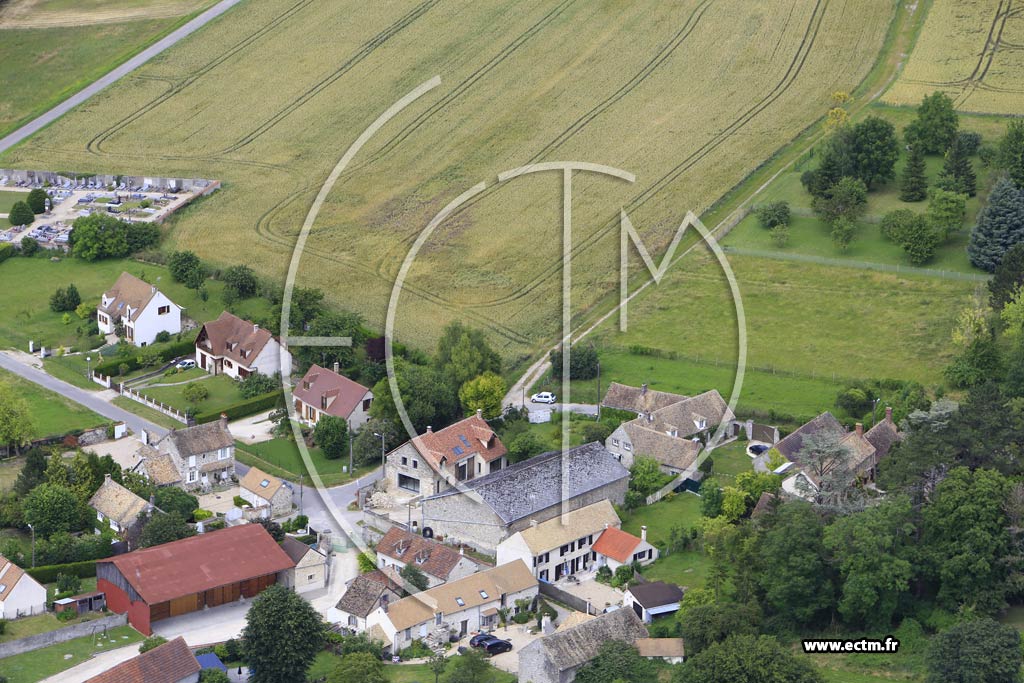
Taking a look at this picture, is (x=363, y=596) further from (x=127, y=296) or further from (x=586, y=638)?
Result: (x=127, y=296)

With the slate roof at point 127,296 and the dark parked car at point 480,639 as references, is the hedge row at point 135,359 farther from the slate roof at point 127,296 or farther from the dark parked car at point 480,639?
the dark parked car at point 480,639

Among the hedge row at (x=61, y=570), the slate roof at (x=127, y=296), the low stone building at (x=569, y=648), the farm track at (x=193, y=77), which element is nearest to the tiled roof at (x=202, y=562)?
the hedge row at (x=61, y=570)

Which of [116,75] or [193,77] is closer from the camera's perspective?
[193,77]

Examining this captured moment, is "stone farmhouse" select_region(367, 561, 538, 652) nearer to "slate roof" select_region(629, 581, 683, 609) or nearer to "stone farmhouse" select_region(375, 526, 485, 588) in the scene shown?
"stone farmhouse" select_region(375, 526, 485, 588)

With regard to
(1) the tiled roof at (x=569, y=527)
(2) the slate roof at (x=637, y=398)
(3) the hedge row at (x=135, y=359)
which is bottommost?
(1) the tiled roof at (x=569, y=527)

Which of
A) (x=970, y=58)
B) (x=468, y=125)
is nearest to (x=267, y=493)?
(x=468, y=125)

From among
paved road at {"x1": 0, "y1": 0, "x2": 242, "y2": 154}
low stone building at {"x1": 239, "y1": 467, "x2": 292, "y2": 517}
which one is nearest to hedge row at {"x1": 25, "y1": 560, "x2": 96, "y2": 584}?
low stone building at {"x1": 239, "y1": 467, "x2": 292, "y2": 517}
